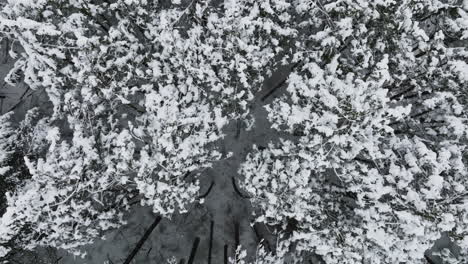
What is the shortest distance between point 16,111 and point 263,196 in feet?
32.6

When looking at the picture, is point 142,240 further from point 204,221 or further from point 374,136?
point 374,136

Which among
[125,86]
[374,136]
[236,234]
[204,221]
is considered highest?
[125,86]

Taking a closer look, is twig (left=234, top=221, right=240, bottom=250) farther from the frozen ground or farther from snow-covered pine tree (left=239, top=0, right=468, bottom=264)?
snow-covered pine tree (left=239, top=0, right=468, bottom=264)

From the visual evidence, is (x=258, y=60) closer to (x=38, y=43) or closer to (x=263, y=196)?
(x=263, y=196)

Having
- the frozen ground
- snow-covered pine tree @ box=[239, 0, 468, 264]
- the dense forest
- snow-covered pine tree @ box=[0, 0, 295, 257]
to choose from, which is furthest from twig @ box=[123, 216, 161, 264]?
snow-covered pine tree @ box=[239, 0, 468, 264]

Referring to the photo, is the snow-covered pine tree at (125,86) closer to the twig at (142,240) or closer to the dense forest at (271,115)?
the dense forest at (271,115)

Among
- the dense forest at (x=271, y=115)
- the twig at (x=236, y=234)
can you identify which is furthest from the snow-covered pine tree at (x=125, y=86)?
the twig at (x=236, y=234)

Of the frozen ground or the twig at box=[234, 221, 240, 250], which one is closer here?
the frozen ground

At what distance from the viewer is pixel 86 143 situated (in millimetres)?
8289

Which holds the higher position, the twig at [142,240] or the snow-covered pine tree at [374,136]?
the snow-covered pine tree at [374,136]

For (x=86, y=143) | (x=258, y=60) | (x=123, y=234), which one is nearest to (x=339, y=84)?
(x=258, y=60)

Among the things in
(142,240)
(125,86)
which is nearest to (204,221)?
(142,240)

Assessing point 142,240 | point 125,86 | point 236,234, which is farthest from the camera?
point 236,234

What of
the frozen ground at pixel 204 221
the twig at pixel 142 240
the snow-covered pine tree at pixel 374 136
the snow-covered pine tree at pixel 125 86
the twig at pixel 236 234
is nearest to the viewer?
the snow-covered pine tree at pixel 374 136
